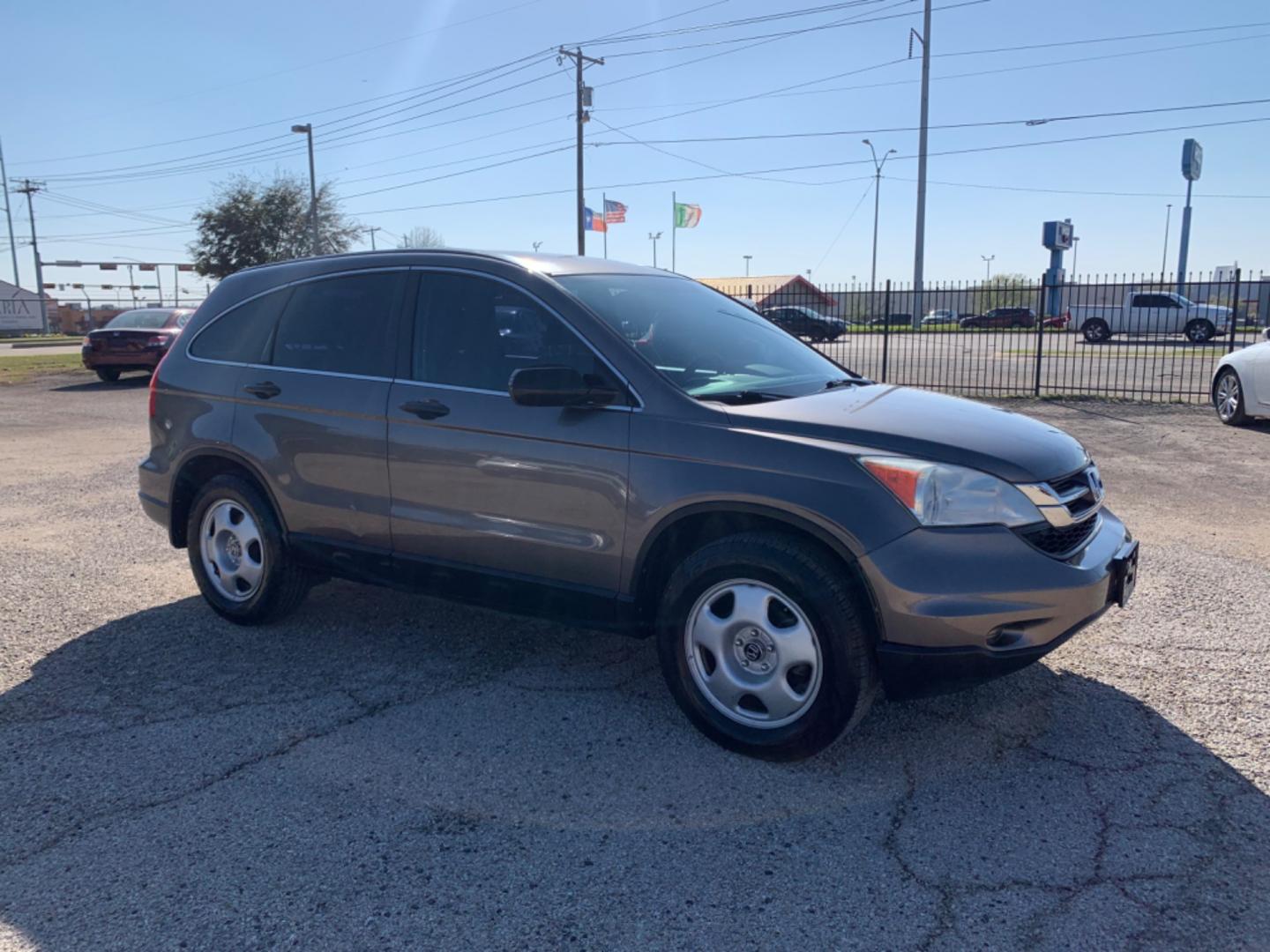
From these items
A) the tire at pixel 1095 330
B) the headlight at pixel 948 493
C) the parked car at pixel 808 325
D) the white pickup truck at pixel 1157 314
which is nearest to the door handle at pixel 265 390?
the headlight at pixel 948 493

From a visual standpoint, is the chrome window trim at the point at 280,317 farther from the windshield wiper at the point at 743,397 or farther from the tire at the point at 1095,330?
the tire at the point at 1095,330

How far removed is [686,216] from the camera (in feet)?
174

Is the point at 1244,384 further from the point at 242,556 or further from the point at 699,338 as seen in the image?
the point at 242,556

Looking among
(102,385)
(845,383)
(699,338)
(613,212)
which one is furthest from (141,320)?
(613,212)

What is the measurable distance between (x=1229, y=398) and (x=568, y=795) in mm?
11234

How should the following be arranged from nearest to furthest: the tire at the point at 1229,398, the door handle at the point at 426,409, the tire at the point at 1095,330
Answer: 1. the door handle at the point at 426,409
2. the tire at the point at 1229,398
3. the tire at the point at 1095,330

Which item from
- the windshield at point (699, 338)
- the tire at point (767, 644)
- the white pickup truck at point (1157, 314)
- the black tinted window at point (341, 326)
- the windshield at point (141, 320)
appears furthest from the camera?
the white pickup truck at point (1157, 314)

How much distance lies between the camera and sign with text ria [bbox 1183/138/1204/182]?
2079 inches

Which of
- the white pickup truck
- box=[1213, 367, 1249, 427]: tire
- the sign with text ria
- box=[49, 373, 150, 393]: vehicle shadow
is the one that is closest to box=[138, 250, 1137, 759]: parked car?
box=[1213, 367, 1249, 427]: tire

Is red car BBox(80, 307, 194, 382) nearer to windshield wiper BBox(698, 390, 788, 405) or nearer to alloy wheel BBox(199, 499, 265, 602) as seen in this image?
alloy wheel BBox(199, 499, 265, 602)

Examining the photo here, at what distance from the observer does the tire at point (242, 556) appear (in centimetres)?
476

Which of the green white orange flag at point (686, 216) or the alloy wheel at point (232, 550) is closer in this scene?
the alloy wheel at point (232, 550)

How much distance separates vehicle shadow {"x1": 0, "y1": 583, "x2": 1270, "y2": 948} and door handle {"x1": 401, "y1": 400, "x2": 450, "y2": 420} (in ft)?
3.83

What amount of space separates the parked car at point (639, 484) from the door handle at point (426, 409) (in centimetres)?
1
